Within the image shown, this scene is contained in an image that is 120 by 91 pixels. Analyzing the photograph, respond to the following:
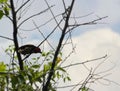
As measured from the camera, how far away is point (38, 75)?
3.95 metres

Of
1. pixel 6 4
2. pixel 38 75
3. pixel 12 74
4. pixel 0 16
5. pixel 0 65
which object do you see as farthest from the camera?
pixel 6 4

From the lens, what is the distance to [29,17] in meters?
4.67

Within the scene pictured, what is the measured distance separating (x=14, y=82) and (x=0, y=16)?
1309mm

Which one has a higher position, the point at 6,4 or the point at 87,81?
the point at 6,4

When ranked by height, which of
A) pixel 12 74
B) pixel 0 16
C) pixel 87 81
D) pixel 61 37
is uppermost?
pixel 0 16

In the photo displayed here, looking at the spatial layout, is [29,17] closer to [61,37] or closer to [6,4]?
[6,4]

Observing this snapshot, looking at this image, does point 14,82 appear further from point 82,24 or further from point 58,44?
point 82,24

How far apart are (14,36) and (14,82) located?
1.43 m

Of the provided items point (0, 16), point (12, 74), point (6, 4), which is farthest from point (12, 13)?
point (12, 74)

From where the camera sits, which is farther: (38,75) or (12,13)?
(12,13)

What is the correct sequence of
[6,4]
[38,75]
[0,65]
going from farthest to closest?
[6,4]
[38,75]
[0,65]

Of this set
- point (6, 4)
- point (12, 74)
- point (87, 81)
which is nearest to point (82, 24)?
point (87, 81)

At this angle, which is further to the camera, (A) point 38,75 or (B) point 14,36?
(B) point 14,36

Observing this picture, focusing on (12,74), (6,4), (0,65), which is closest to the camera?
(12,74)
